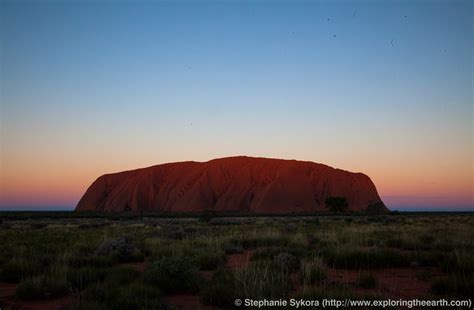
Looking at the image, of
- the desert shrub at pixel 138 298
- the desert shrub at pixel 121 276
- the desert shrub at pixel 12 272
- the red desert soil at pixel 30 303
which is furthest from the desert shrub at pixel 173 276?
the desert shrub at pixel 12 272

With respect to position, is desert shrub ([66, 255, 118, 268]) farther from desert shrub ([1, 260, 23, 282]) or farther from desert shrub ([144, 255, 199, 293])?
desert shrub ([144, 255, 199, 293])

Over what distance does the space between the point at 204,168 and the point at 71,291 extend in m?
88.8

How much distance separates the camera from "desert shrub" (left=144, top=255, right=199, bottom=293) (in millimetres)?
6078

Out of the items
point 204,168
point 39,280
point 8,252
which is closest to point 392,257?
point 39,280

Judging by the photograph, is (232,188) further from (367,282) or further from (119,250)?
(367,282)

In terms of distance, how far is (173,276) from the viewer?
250 inches

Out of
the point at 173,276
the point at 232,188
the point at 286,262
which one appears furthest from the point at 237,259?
the point at 232,188

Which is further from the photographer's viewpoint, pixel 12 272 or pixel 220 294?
pixel 12 272

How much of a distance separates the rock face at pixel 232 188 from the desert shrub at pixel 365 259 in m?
69.7

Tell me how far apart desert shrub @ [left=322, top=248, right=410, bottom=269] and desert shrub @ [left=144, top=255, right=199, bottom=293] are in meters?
3.31

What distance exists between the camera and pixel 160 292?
558 centimetres

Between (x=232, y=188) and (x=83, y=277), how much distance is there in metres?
80.4

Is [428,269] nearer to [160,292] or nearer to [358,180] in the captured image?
[160,292]

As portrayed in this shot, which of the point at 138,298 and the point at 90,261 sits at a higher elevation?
the point at 138,298
